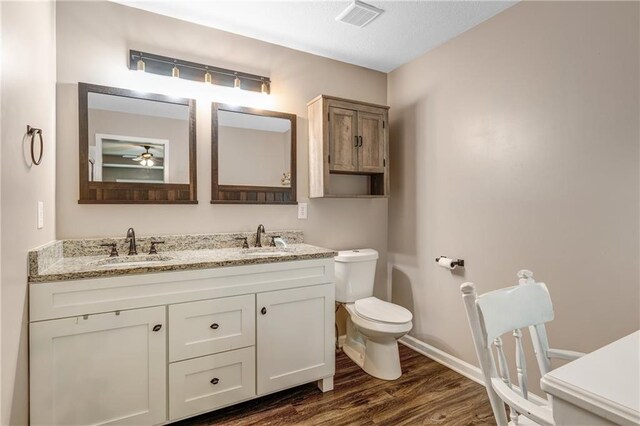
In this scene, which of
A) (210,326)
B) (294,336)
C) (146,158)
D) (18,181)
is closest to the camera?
(18,181)

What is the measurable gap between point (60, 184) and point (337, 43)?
2.08 metres

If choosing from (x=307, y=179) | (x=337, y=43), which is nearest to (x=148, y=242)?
(x=307, y=179)

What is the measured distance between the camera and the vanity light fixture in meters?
1.99

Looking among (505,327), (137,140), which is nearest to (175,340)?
(137,140)

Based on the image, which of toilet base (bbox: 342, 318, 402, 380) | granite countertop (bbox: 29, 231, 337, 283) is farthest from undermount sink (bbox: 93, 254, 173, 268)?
toilet base (bbox: 342, 318, 402, 380)

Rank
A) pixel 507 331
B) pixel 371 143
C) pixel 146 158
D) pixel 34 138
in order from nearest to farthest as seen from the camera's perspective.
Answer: pixel 507 331 < pixel 34 138 < pixel 146 158 < pixel 371 143

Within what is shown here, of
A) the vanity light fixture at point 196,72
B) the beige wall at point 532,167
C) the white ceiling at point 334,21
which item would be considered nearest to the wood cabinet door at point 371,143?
the beige wall at point 532,167

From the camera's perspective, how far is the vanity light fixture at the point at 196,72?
1994mm

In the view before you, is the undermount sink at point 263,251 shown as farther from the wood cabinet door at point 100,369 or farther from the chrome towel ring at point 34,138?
the chrome towel ring at point 34,138

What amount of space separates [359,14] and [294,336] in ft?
6.77

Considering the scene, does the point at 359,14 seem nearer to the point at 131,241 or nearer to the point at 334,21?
the point at 334,21

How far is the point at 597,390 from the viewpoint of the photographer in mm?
634

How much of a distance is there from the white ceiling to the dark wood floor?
2.44m

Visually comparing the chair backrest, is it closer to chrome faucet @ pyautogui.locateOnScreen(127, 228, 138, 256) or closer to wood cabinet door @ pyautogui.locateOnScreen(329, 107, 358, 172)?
wood cabinet door @ pyautogui.locateOnScreen(329, 107, 358, 172)
